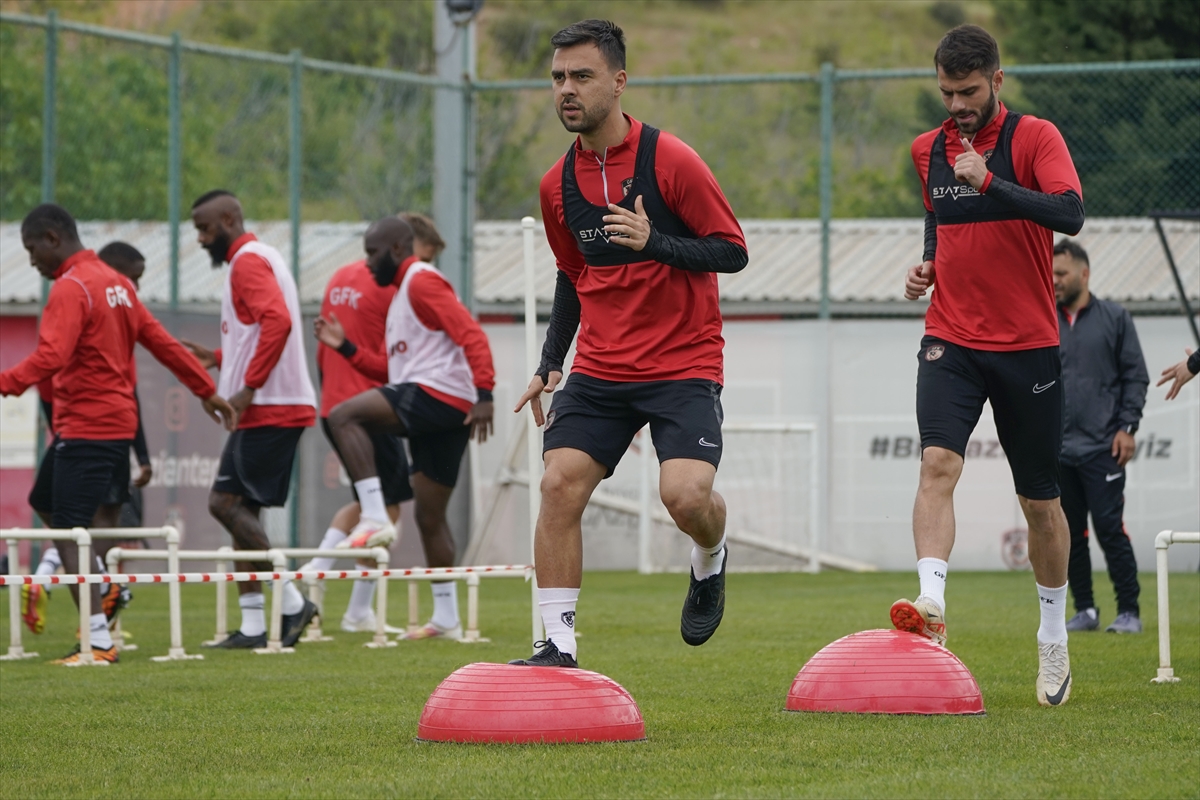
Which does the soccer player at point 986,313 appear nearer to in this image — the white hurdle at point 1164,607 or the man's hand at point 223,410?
the white hurdle at point 1164,607

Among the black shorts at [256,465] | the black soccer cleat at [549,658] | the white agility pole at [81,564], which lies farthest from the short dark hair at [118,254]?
the black soccer cleat at [549,658]

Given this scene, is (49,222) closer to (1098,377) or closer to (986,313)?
(986,313)

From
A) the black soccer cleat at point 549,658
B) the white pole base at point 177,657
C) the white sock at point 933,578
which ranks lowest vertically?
the white pole base at point 177,657

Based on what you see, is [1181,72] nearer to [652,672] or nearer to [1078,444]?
[1078,444]

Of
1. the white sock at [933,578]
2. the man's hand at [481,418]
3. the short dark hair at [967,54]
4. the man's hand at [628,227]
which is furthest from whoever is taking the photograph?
the man's hand at [481,418]

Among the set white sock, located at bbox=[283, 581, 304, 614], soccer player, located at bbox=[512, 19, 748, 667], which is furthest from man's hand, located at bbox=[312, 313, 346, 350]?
soccer player, located at bbox=[512, 19, 748, 667]

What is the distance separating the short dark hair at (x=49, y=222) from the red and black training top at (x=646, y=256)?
426 centimetres

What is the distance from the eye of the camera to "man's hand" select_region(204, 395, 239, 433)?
31.6ft

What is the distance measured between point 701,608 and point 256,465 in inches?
161

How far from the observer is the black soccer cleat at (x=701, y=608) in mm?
6562

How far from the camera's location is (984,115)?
21.0ft

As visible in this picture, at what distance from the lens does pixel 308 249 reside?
54.2 ft

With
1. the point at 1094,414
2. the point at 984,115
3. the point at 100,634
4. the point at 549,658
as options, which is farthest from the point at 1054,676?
the point at 100,634

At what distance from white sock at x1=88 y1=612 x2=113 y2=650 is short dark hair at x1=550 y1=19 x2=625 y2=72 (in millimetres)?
4698
